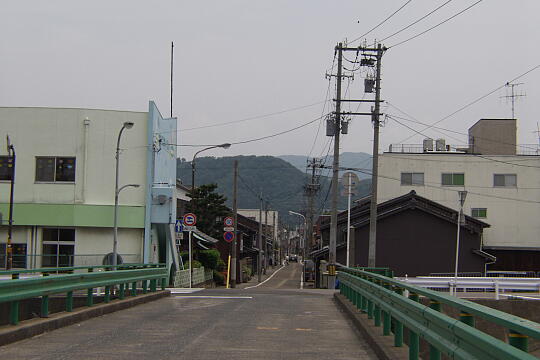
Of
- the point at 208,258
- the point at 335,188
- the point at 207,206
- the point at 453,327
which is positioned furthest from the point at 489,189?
the point at 453,327

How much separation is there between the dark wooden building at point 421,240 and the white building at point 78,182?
1683 cm

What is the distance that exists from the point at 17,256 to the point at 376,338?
91.9 ft

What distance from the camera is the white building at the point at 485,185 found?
5369cm

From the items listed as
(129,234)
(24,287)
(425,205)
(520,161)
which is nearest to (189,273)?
(129,234)

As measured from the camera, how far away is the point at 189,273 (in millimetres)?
36156

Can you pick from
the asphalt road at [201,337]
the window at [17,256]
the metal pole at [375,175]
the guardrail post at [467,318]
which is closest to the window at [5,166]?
the window at [17,256]

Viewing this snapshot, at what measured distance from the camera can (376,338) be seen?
369 inches

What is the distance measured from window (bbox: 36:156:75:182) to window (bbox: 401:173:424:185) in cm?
2925

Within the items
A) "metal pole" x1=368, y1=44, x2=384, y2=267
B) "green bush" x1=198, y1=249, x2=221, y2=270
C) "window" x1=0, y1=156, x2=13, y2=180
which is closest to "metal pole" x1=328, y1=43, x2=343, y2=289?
"metal pole" x1=368, y1=44, x2=384, y2=267

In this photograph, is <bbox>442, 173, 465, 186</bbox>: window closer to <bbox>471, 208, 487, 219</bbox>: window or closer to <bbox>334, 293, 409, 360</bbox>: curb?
<bbox>471, 208, 487, 219</bbox>: window

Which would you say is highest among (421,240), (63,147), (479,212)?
(63,147)

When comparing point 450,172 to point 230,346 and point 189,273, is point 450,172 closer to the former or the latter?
point 189,273

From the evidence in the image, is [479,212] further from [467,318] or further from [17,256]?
[467,318]

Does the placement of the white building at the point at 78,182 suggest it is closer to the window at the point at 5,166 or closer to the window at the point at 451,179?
the window at the point at 5,166
